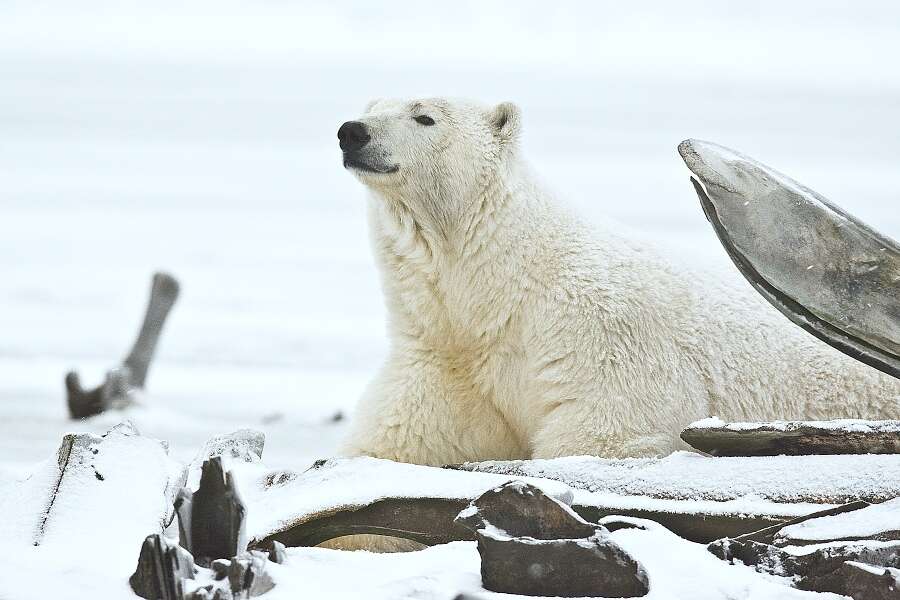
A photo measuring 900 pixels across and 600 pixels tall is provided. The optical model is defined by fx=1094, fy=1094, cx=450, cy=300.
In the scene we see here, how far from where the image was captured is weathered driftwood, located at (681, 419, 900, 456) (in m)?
2.01

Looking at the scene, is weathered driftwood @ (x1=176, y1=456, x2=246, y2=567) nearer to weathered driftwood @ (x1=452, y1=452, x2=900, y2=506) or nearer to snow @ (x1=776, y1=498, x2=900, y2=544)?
weathered driftwood @ (x1=452, y1=452, x2=900, y2=506)

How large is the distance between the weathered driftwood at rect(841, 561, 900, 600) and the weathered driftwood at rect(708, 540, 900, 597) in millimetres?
14

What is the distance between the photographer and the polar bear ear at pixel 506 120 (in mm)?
4191

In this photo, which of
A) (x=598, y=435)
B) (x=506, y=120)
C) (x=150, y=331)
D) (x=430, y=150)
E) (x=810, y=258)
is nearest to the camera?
(x=810, y=258)

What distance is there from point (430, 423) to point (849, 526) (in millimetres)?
2217

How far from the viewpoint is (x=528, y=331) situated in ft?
12.6

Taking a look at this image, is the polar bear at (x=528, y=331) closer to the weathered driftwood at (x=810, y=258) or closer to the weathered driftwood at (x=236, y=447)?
the weathered driftwood at (x=236, y=447)

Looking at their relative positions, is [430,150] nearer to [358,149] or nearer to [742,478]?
[358,149]

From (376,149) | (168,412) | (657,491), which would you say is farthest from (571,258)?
(168,412)

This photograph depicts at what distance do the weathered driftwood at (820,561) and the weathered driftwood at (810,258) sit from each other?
441 mm

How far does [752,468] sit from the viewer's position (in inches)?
79.0

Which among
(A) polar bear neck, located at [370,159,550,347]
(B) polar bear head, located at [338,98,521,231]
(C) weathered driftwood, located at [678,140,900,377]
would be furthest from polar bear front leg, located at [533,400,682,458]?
(C) weathered driftwood, located at [678,140,900,377]

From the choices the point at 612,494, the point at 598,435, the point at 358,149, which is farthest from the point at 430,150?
the point at 612,494

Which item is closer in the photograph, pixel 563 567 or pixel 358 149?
pixel 563 567
